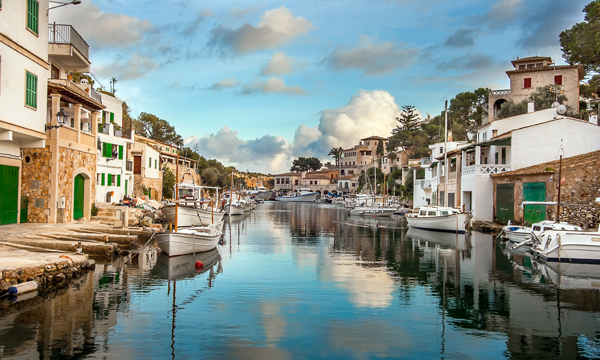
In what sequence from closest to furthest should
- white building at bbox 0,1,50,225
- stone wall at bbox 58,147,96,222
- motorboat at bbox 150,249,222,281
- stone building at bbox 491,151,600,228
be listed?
white building at bbox 0,1,50,225, motorboat at bbox 150,249,222,281, stone wall at bbox 58,147,96,222, stone building at bbox 491,151,600,228

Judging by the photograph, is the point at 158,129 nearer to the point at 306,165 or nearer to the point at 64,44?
the point at 64,44

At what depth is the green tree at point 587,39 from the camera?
40312 millimetres

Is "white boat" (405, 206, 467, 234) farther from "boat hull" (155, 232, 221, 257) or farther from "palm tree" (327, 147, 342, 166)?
"palm tree" (327, 147, 342, 166)

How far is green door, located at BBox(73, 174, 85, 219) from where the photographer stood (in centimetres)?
2583

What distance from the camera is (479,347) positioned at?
1099 centimetres

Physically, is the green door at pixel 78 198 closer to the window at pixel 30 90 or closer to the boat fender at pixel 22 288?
the window at pixel 30 90

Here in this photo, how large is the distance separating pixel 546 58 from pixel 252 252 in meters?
54.6

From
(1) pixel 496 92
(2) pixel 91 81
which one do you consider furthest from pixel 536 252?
(1) pixel 496 92

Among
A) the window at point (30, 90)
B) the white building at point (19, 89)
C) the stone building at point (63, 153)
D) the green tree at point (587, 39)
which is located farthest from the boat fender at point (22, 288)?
the green tree at point (587, 39)

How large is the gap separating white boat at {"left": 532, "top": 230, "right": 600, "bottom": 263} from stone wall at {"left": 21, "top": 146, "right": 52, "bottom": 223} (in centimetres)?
2392

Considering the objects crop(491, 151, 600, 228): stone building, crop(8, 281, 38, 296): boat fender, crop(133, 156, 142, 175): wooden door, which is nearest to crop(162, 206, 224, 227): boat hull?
crop(133, 156, 142, 175): wooden door

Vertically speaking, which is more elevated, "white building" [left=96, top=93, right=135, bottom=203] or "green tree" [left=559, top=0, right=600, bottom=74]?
"green tree" [left=559, top=0, right=600, bottom=74]

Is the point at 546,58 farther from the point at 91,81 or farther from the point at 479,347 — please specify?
the point at 479,347

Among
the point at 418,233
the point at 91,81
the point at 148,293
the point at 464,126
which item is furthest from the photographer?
the point at 464,126
